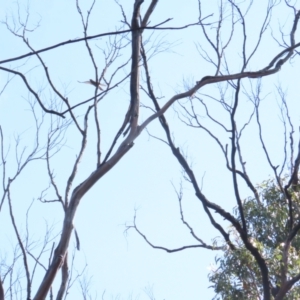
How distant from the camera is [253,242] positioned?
24.8ft

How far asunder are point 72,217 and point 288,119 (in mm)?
5504

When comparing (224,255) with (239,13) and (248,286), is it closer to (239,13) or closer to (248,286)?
(248,286)

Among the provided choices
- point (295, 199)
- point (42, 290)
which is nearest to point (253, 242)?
point (295, 199)

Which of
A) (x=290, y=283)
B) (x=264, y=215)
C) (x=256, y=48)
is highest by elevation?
(x=256, y=48)

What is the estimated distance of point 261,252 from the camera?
7.43 metres

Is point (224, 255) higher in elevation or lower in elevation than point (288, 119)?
lower

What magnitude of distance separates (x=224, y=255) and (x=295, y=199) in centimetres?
119

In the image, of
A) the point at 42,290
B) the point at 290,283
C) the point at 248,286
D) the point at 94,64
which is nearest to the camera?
the point at 42,290

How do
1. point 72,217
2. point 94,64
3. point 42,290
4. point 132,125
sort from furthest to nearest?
1. point 94,64
2. point 132,125
3. point 72,217
4. point 42,290

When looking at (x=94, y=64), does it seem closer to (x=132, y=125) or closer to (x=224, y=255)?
(x=132, y=125)

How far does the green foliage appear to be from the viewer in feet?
24.1

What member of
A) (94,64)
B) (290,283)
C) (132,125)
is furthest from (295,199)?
(132,125)

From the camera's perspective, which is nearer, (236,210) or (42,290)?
(42,290)

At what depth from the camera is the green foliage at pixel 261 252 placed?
7.35m
